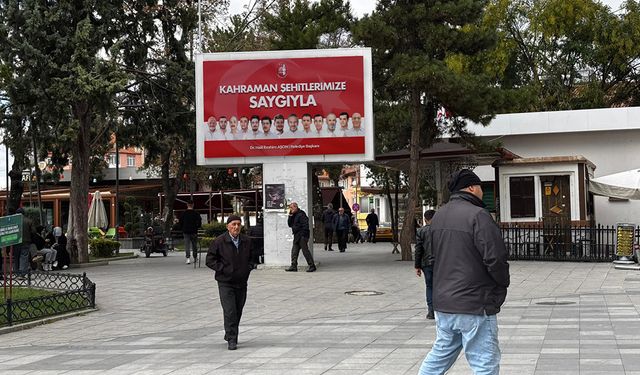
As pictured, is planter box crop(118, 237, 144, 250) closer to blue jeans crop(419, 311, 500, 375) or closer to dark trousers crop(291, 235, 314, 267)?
dark trousers crop(291, 235, 314, 267)

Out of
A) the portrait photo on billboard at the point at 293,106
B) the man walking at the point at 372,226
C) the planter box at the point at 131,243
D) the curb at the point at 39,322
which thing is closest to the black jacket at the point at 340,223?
the man walking at the point at 372,226

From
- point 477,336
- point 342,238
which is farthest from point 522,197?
point 477,336

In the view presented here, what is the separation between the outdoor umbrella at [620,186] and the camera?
24.7 meters

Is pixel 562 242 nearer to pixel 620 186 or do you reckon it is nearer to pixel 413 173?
pixel 620 186

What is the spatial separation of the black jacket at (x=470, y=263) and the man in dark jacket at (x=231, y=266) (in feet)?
15.3

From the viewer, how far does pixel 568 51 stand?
43094 mm

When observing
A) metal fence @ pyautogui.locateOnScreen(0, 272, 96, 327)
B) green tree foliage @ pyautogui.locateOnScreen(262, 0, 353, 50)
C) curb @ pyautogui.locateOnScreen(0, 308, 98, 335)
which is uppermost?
green tree foliage @ pyautogui.locateOnScreen(262, 0, 353, 50)

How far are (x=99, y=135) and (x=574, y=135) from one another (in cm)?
1940

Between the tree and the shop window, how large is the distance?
281cm

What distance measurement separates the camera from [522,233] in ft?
82.9

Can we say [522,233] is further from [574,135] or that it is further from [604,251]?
[574,135]

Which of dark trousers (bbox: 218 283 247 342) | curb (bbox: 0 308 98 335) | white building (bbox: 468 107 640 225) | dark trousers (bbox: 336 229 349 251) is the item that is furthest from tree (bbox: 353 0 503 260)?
dark trousers (bbox: 218 283 247 342)

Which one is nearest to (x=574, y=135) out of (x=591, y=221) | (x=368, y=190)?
(x=591, y=221)

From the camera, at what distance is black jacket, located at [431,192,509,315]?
557 cm
